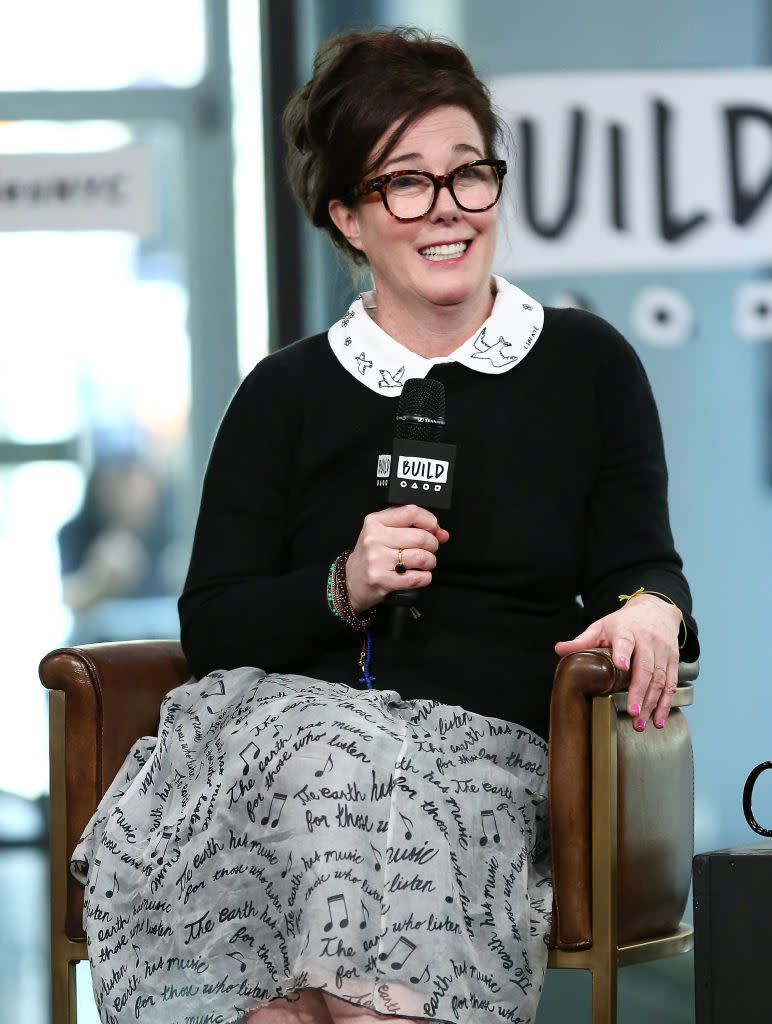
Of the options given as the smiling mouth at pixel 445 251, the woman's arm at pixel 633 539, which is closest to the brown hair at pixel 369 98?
the smiling mouth at pixel 445 251

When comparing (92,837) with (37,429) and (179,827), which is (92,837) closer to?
(179,827)

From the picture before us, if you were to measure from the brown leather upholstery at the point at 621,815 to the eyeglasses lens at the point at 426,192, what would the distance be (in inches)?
25.3

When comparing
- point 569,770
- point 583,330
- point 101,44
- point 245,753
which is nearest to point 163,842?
point 245,753

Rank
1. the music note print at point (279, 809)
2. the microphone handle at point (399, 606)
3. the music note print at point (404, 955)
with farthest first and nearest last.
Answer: the microphone handle at point (399, 606) < the music note print at point (279, 809) < the music note print at point (404, 955)

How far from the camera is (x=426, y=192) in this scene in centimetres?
188

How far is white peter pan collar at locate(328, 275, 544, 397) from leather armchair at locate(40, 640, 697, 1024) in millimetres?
471

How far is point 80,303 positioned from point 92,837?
9.46 feet

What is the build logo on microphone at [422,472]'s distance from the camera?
5.16ft

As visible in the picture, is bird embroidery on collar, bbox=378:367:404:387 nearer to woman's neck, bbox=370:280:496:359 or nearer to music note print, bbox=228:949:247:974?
woman's neck, bbox=370:280:496:359

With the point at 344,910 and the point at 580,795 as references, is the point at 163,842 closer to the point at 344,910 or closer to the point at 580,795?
the point at 344,910

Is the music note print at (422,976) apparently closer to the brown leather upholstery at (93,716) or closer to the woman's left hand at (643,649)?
the woman's left hand at (643,649)

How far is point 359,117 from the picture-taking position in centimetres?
189

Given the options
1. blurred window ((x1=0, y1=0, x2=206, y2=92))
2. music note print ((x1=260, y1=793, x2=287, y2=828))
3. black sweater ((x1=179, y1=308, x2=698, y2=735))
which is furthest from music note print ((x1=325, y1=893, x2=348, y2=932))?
blurred window ((x1=0, y1=0, x2=206, y2=92))

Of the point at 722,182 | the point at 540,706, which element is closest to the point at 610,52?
the point at 722,182
